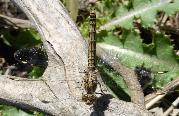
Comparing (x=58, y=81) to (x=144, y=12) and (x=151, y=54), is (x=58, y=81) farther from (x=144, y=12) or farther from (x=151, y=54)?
(x=144, y=12)

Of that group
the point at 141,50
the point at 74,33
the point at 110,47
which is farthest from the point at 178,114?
the point at 74,33

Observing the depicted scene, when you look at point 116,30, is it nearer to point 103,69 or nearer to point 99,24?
point 99,24

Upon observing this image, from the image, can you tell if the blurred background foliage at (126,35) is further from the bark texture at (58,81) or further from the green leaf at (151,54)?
the bark texture at (58,81)

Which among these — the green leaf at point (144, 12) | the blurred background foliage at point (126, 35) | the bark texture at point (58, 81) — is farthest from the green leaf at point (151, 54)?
the bark texture at point (58, 81)

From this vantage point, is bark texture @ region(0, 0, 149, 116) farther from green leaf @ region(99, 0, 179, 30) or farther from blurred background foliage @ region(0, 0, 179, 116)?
green leaf @ region(99, 0, 179, 30)

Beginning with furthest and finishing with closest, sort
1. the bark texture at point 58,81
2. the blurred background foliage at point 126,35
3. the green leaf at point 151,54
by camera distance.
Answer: the green leaf at point 151,54
the blurred background foliage at point 126,35
the bark texture at point 58,81

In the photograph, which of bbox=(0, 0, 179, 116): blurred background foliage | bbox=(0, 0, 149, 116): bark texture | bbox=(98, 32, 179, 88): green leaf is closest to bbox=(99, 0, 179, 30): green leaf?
bbox=(0, 0, 179, 116): blurred background foliage

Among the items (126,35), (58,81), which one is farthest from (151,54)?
(58,81)
